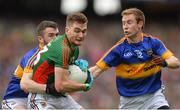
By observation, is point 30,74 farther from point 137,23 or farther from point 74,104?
point 137,23

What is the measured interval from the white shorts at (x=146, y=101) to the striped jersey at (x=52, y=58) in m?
1.25

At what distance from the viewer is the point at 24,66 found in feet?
28.2


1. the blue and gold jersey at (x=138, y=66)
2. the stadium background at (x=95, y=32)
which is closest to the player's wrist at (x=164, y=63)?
the blue and gold jersey at (x=138, y=66)

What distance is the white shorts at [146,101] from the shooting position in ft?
27.9

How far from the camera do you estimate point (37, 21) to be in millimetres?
22219

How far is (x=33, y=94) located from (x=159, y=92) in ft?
5.52

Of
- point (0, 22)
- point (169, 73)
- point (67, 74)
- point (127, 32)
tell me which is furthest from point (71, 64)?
point (0, 22)

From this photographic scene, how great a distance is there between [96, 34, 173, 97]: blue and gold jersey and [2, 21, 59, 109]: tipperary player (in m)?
0.86

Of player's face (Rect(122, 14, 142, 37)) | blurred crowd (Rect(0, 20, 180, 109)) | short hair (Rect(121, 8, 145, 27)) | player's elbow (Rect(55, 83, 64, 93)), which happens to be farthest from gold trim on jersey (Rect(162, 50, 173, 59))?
blurred crowd (Rect(0, 20, 180, 109))

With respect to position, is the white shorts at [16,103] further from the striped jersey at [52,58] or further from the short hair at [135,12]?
the short hair at [135,12]

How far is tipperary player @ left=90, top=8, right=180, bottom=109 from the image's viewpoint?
8.54 metres

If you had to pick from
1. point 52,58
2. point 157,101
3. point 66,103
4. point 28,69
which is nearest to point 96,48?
point 157,101

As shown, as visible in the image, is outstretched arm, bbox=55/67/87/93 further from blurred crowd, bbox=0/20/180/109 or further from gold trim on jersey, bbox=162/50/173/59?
blurred crowd, bbox=0/20/180/109

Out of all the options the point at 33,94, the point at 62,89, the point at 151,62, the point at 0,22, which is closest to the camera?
the point at 62,89
